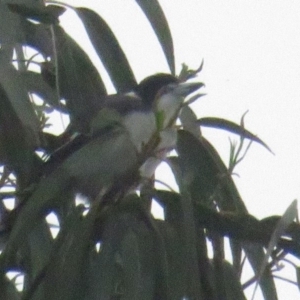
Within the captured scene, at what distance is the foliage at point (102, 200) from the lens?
119 centimetres

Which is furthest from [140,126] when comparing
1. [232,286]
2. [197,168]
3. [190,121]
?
[232,286]

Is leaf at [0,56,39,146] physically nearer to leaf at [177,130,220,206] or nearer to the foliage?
the foliage

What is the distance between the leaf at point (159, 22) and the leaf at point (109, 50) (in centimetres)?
5

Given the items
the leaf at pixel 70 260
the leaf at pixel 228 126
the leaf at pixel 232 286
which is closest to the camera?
the leaf at pixel 70 260

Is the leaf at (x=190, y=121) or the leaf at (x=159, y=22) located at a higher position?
the leaf at (x=159, y=22)

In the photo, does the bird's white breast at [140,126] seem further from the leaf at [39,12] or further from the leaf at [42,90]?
the leaf at [39,12]

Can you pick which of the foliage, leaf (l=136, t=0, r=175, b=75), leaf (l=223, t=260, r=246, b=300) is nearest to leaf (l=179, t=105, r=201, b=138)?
the foliage

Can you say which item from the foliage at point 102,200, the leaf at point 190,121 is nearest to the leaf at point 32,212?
the foliage at point 102,200

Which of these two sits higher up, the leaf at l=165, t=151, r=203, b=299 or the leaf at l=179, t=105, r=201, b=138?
the leaf at l=179, t=105, r=201, b=138

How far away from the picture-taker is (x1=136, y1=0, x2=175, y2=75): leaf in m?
1.40

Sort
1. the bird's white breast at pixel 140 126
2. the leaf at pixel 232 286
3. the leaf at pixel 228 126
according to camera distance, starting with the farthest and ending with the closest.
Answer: the bird's white breast at pixel 140 126, the leaf at pixel 228 126, the leaf at pixel 232 286

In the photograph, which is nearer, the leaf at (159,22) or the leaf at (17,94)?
the leaf at (17,94)

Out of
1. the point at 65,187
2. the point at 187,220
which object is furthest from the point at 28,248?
the point at 187,220

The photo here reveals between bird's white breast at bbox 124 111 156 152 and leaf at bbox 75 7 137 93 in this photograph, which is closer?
leaf at bbox 75 7 137 93
